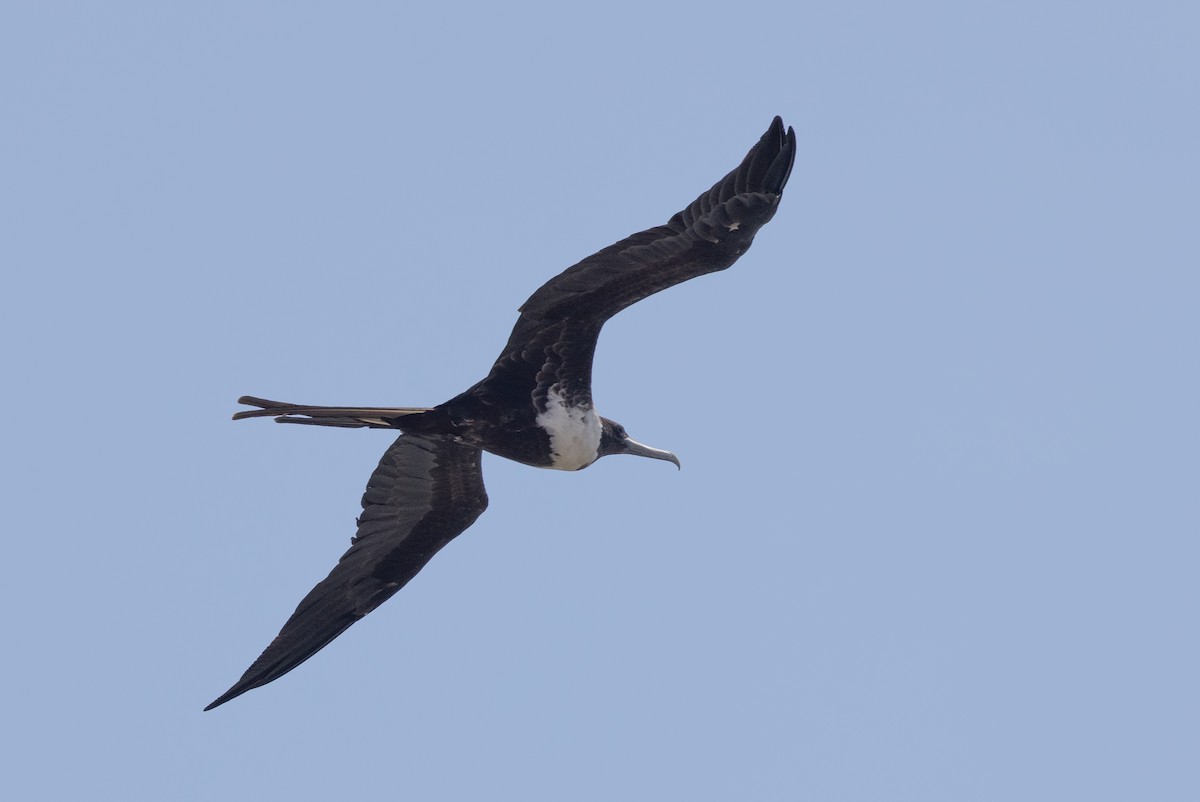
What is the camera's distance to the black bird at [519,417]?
29.6 feet

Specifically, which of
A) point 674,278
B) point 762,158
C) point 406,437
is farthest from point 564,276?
point 406,437

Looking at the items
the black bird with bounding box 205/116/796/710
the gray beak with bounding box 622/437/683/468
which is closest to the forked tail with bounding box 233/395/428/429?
the black bird with bounding box 205/116/796/710

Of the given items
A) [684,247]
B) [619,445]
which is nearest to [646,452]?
[619,445]

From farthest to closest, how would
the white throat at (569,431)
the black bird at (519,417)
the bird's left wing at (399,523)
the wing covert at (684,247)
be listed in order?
1. the bird's left wing at (399,523)
2. the white throat at (569,431)
3. the black bird at (519,417)
4. the wing covert at (684,247)

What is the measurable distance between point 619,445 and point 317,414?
86.9 inches

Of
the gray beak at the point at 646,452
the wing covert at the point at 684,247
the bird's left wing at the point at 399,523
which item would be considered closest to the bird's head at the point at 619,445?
the gray beak at the point at 646,452

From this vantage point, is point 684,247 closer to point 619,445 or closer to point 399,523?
point 619,445

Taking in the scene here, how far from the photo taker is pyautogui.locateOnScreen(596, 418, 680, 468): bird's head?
1067 cm

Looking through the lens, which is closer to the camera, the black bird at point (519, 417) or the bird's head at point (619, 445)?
the black bird at point (519, 417)

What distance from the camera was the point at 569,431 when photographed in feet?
32.6

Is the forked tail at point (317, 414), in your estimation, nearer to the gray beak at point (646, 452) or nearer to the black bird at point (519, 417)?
the black bird at point (519, 417)

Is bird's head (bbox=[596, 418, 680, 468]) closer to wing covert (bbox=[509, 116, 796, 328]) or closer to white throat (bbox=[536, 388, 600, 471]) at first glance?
white throat (bbox=[536, 388, 600, 471])

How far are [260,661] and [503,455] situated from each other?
5.69 feet

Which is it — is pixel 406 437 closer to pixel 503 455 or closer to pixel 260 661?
pixel 503 455
